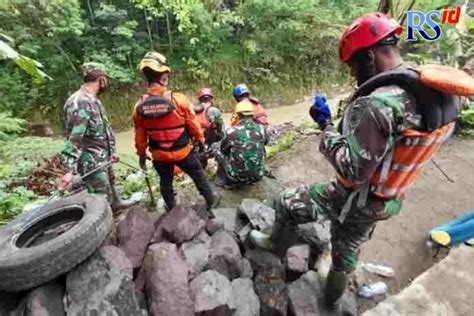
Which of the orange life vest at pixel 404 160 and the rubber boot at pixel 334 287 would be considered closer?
the orange life vest at pixel 404 160

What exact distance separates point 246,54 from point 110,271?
45.2 ft

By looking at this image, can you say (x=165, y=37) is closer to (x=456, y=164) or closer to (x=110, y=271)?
(x=456, y=164)

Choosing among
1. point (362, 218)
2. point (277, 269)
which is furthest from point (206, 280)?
point (362, 218)

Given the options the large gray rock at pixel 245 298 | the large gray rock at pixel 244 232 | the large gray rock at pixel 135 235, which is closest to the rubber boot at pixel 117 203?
the large gray rock at pixel 135 235

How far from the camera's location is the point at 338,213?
2816mm

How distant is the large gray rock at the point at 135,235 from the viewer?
3.24 metres

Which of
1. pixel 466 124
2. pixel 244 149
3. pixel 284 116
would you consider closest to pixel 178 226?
pixel 244 149

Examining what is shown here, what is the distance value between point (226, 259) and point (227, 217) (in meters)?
0.82

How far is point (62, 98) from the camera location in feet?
43.6

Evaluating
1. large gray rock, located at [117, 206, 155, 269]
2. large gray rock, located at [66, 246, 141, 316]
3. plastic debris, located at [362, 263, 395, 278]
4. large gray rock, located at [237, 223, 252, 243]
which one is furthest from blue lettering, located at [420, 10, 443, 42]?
large gray rock, located at [66, 246, 141, 316]

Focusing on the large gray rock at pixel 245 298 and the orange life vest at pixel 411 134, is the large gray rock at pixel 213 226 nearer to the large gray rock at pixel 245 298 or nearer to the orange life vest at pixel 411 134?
the large gray rock at pixel 245 298

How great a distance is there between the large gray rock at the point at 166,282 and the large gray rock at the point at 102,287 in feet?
0.57

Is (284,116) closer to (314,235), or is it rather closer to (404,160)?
(314,235)

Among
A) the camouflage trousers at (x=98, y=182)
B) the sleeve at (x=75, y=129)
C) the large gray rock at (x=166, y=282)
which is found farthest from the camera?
the camouflage trousers at (x=98, y=182)
